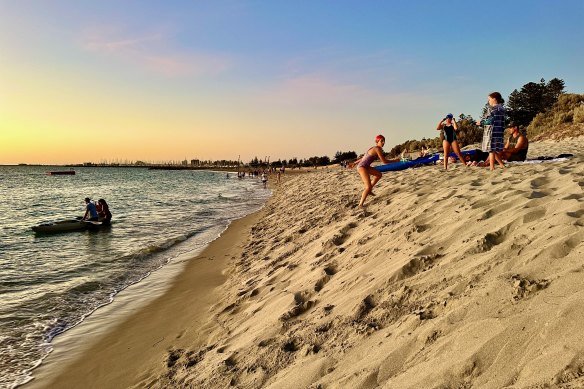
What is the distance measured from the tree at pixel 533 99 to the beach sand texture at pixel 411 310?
58.3m

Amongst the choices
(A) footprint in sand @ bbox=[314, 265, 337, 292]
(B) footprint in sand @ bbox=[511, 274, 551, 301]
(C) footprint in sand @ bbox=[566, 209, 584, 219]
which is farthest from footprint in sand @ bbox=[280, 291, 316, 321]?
(C) footprint in sand @ bbox=[566, 209, 584, 219]

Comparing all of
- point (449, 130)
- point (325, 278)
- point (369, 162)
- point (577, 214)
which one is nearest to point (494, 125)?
point (449, 130)

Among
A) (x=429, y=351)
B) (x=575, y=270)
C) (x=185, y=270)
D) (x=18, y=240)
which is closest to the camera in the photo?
(x=429, y=351)

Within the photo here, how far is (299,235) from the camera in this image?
9.12 meters

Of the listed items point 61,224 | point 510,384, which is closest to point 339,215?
point 510,384

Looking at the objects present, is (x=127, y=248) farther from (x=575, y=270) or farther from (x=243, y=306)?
(x=575, y=270)

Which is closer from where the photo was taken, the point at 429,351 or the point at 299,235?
the point at 429,351

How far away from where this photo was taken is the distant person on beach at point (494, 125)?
9.28 metres

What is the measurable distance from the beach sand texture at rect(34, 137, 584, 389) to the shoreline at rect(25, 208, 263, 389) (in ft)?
0.12

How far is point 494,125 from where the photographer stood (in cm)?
949

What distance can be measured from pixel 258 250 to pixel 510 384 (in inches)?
312

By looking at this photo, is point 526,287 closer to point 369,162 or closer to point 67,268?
point 369,162

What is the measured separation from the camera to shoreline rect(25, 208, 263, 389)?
4840 mm

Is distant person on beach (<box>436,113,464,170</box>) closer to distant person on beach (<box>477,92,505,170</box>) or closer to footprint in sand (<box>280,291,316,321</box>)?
distant person on beach (<box>477,92,505,170</box>)
